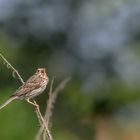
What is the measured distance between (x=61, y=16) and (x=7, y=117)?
12.4 m

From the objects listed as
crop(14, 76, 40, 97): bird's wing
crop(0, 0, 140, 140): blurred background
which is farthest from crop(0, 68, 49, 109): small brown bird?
crop(0, 0, 140, 140): blurred background

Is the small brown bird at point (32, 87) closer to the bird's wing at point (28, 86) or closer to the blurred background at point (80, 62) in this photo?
the bird's wing at point (28, 86)

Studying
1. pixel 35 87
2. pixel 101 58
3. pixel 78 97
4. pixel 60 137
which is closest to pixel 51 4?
pixel 101 58

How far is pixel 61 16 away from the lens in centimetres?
3002

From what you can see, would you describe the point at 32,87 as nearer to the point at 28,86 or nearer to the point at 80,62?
the point at 28,86

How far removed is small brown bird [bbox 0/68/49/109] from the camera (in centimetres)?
893

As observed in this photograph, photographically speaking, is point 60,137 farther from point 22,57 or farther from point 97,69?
point 97,69

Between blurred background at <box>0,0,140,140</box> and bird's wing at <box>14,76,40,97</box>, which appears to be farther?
blurred background at <box>0,0,140,140</box>

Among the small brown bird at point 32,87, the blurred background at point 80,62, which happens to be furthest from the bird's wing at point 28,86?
the blurred background at point 80,62

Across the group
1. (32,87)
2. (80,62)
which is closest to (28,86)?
(32,87)

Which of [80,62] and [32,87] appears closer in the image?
[32,87]

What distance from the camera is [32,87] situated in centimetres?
906

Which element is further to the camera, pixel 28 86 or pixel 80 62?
pixel 80 62

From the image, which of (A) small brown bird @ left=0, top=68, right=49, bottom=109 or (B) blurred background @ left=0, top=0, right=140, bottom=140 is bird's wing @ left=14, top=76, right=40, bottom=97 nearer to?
(A) small brown bird @ left=0, top=68, right=49, bottom=109
